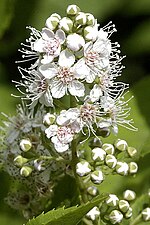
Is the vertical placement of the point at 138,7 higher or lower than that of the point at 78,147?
higher

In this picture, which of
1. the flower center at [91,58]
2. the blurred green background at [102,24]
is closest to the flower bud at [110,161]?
the flower center at [91,58]

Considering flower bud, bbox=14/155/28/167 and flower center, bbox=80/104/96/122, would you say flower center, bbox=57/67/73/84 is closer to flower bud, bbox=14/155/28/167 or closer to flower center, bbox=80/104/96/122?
flower center, bbox=80/104/96/122

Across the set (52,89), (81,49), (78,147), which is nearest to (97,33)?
(81,49)

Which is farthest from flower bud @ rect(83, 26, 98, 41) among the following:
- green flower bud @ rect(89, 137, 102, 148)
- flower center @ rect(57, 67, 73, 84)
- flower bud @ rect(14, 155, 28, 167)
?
flower bud @ rect(14, 155, 28, 167)

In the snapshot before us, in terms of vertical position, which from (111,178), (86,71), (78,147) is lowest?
(111,178)

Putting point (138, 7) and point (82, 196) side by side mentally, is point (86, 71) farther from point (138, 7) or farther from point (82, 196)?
point (138, 7)

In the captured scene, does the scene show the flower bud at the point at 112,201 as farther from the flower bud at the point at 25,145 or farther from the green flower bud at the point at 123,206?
the flower bud at the point at 25,145
